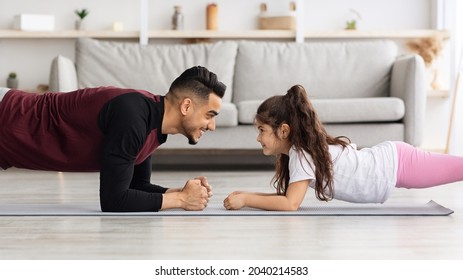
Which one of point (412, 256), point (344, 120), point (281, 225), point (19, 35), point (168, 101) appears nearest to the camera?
point (412, 256)

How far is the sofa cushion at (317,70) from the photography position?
18.8 feet

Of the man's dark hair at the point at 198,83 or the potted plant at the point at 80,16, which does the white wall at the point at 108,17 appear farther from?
the man's dark hair at the point at 198,83

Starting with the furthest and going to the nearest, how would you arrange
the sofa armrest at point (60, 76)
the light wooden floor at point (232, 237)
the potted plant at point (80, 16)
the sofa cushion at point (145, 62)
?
the potted plant at point (80, 16) → the sofa cushion at point (145, 62) → the sofa armrest at point (60, 76) → the light wooden floor at point (232, 237)

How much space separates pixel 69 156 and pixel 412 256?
1342 millimetres

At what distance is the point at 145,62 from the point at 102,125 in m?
3.08

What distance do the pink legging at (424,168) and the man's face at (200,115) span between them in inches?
28.1

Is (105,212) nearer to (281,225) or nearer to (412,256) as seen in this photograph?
(281,225)

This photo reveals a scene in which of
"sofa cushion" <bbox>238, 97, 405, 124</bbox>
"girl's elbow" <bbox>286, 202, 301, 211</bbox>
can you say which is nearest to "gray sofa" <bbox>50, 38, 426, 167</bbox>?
"sofa cushion" <bbox>238, 97, 405, 124</bbox>

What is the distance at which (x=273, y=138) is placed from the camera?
285cm

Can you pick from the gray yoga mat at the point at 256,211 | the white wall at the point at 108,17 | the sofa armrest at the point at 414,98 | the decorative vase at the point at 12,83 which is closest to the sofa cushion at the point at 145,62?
the white wall at the point at 108,17

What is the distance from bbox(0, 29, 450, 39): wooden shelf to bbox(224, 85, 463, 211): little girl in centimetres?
343

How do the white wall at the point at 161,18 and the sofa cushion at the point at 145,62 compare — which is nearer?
the sofa cushion at the point at 145,62

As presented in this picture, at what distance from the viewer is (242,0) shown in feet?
21.3

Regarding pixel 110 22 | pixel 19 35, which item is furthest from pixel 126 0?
pixel 19 35
